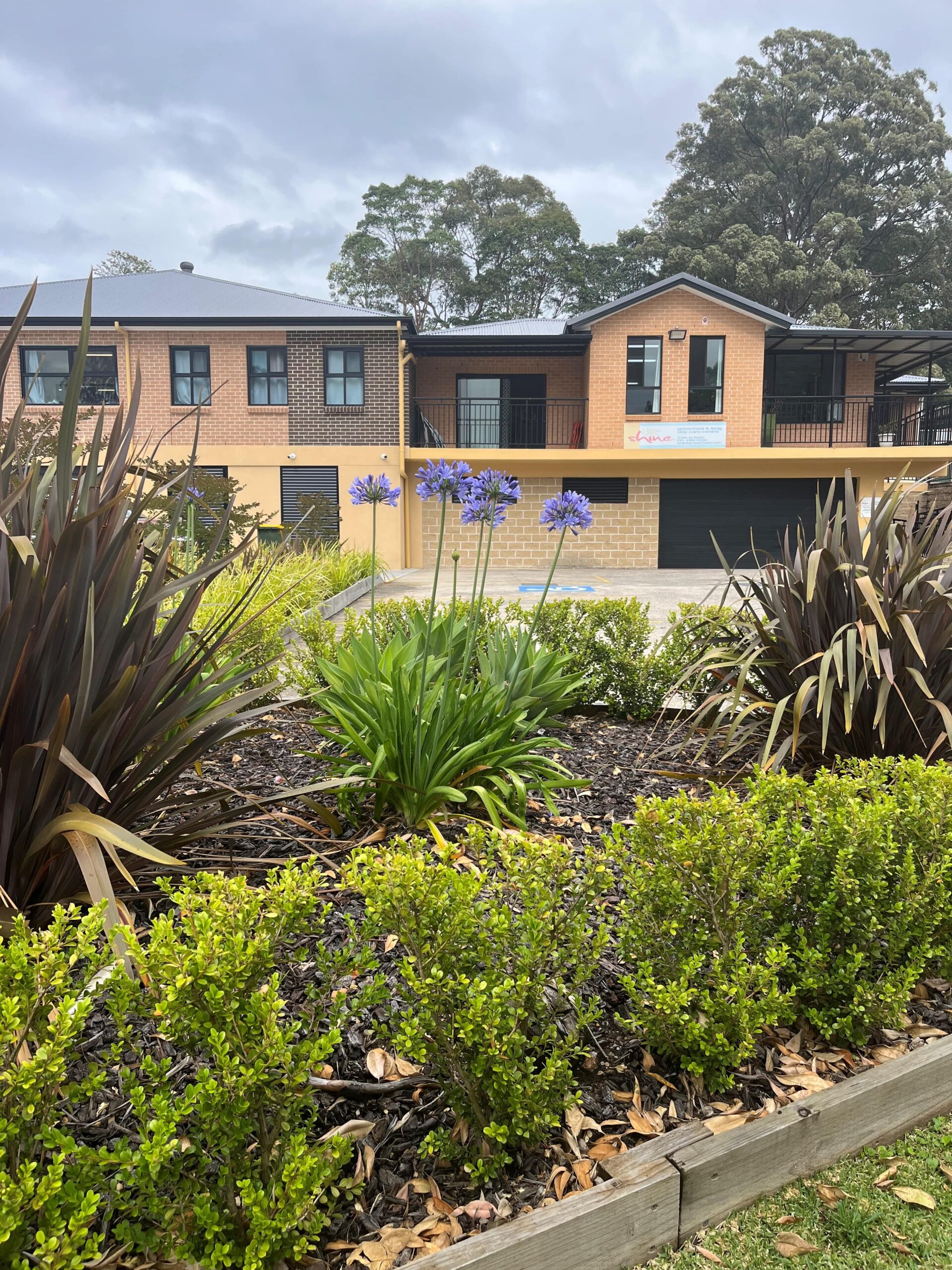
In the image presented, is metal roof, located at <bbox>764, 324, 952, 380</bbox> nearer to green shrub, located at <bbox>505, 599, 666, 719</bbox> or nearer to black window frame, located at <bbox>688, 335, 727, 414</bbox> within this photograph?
black window frame, located at <bbox>688, 335, 727, 414</bbox>

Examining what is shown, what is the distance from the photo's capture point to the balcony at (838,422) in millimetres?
23375

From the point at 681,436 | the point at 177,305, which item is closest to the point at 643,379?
the point at 681,436

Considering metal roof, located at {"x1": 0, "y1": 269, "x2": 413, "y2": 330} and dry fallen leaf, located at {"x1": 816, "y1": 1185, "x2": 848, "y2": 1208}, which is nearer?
dry fallen leaf, located at {"x1": 816, "y1": 1185, "x2": 848, "y2": 1208}

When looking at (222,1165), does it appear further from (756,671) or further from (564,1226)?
(756,671)

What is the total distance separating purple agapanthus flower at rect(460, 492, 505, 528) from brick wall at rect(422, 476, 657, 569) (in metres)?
19.7

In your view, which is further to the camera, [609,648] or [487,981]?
[609,648]

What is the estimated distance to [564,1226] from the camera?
1470 mm

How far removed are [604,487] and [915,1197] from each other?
73.8ft

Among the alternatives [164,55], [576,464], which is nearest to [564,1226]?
[576,464]

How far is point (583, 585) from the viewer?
57.8 feet

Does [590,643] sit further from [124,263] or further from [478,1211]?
[124,263]

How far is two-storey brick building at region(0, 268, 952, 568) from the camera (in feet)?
71.7

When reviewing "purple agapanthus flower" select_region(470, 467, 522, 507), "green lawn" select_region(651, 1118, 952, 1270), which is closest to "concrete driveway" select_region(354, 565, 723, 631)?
"purple agapanthus flower" select_region(470, 467, 522, 507)

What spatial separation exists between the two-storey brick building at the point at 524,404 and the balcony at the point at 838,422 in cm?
7
